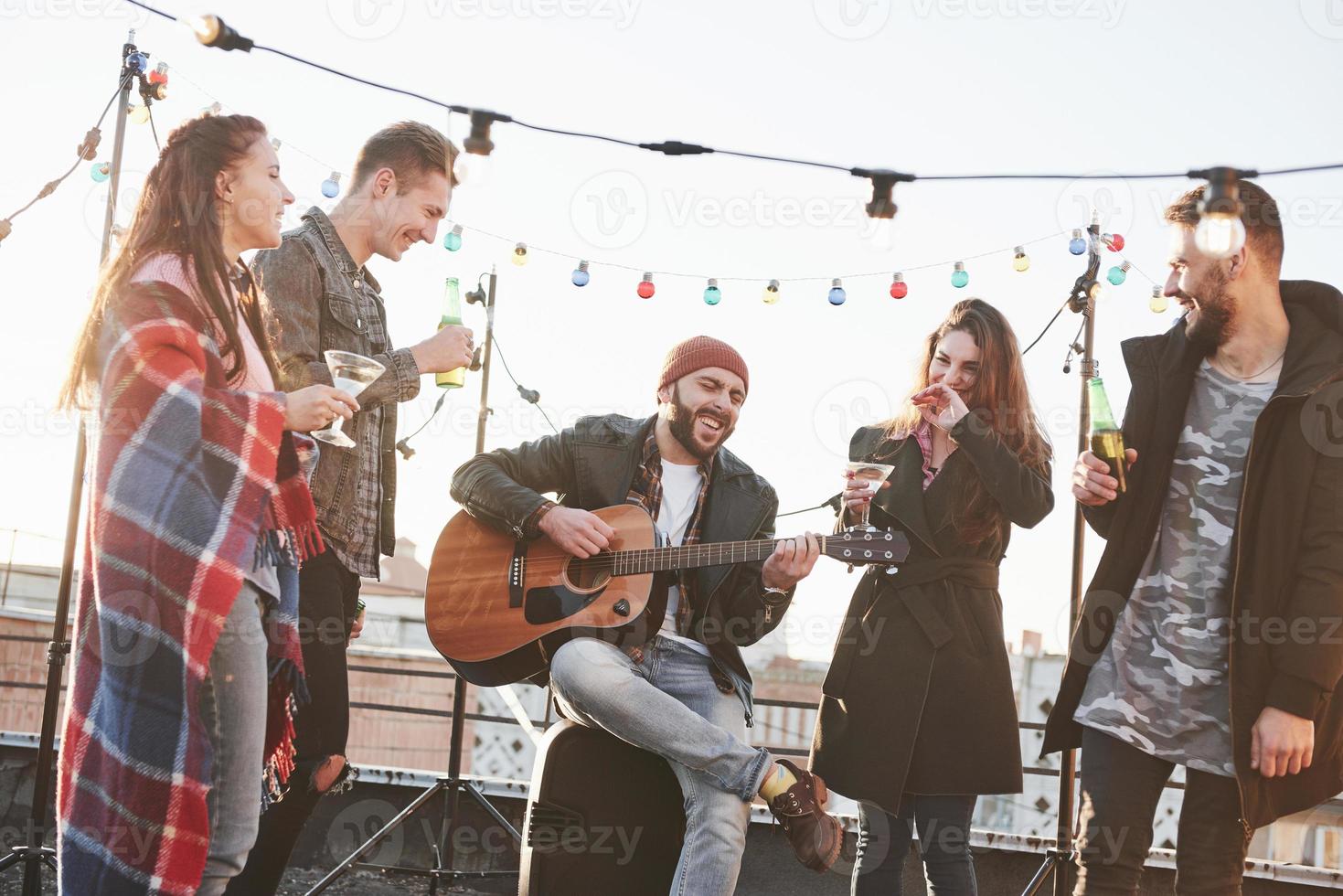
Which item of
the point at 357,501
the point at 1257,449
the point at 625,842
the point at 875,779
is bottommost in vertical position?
the point at 625,842

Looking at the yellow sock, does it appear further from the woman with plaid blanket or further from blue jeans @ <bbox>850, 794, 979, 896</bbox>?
the woman with plaid blanket

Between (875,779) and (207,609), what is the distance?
69.1 inches

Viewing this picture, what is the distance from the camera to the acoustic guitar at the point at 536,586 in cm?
340

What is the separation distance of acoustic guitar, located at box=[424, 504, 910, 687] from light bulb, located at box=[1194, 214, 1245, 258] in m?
1.10

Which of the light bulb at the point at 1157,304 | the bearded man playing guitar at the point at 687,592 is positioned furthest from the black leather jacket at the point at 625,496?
the light bulb at the point at 1157,304

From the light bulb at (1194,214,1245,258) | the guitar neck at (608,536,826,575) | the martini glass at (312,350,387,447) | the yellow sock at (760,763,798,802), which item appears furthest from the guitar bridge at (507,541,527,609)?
the light bulb at (1194,214,1245,258)

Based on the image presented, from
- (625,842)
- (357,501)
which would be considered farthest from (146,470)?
(625,842)

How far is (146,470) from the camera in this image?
6.95ft

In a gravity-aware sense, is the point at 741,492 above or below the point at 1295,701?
above

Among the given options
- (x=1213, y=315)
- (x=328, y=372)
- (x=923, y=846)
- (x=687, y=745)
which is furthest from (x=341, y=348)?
(x=1213, y=315)

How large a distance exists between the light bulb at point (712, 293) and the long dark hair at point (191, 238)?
9.41 ft

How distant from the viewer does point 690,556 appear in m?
3.44

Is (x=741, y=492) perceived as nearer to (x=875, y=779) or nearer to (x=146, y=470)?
(x=875, y=779)

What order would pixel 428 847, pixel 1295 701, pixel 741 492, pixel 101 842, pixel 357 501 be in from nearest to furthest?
pixel 101 842 < pixel 1295 701 < pixel 357 501 < pixel 741 492 < pixel 428 847
